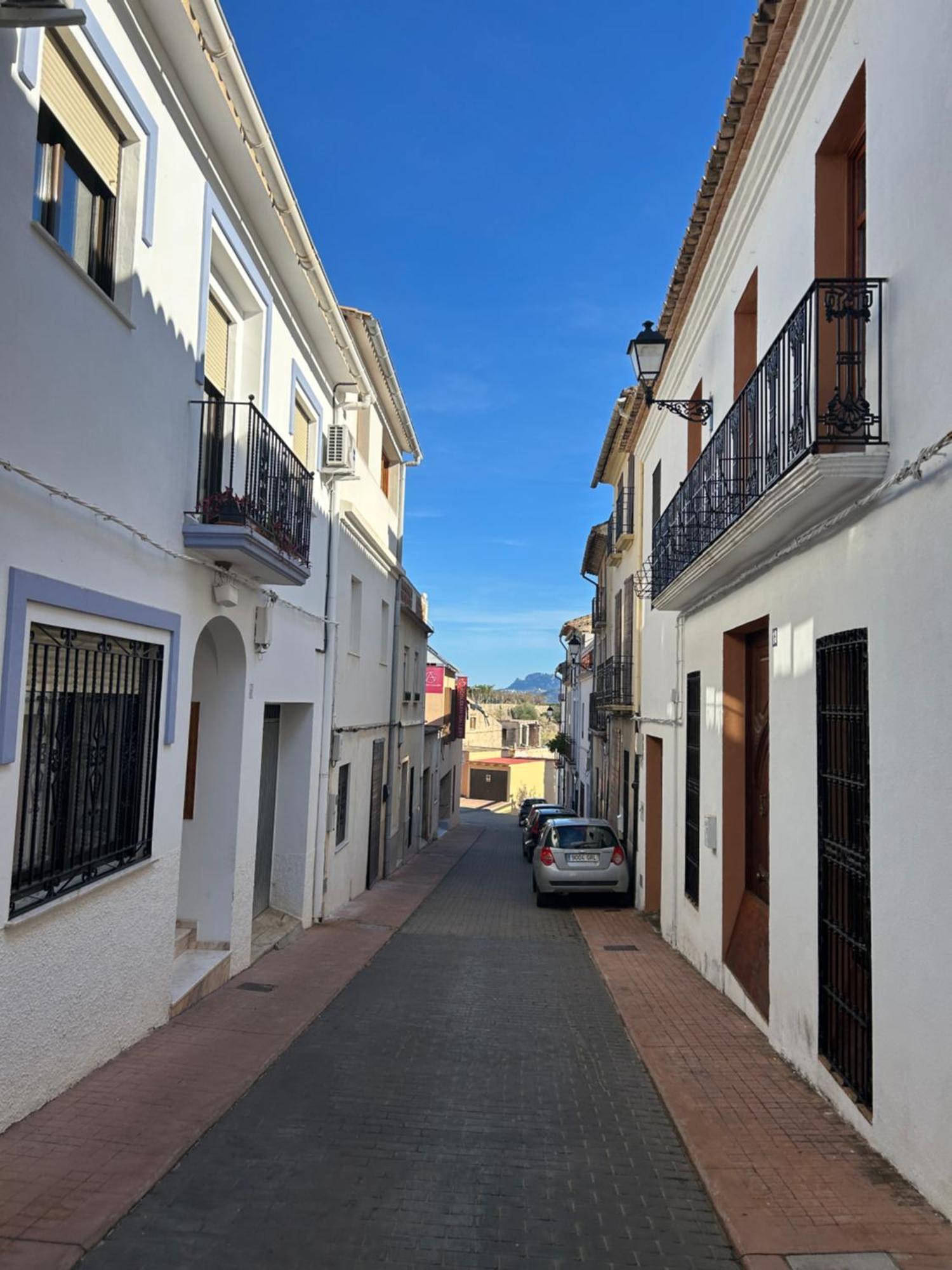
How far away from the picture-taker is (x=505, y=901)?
1592 centimetres

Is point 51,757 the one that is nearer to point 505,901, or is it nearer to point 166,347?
point 166,347

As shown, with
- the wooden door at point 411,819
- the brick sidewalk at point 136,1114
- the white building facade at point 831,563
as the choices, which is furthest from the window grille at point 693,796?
the wooden door at point 411,819

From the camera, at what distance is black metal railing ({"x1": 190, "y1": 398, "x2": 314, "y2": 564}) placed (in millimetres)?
7188

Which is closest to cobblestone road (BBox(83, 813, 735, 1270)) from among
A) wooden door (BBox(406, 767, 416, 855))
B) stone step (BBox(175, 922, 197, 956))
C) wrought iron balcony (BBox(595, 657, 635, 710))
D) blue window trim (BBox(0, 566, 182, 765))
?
stone step (BBox(175, 922, 197, 956))

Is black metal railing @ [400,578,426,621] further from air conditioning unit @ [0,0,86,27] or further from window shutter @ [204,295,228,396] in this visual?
air conditioning unit @ [0,0,86,27]

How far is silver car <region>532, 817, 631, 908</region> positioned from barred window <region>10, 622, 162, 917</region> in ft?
29.2

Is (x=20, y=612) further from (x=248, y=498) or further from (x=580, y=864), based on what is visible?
(x=580, y=864)

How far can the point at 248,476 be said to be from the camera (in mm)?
7762

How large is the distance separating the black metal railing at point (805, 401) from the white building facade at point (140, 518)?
3.76 m

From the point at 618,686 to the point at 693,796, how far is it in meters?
6.60

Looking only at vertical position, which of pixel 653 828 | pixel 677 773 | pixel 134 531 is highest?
pixel 134 531

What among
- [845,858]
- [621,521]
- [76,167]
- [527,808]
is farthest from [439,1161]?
[527,808]

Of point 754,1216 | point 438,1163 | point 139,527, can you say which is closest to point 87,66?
point 139,527

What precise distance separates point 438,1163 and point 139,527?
13.6 feet
